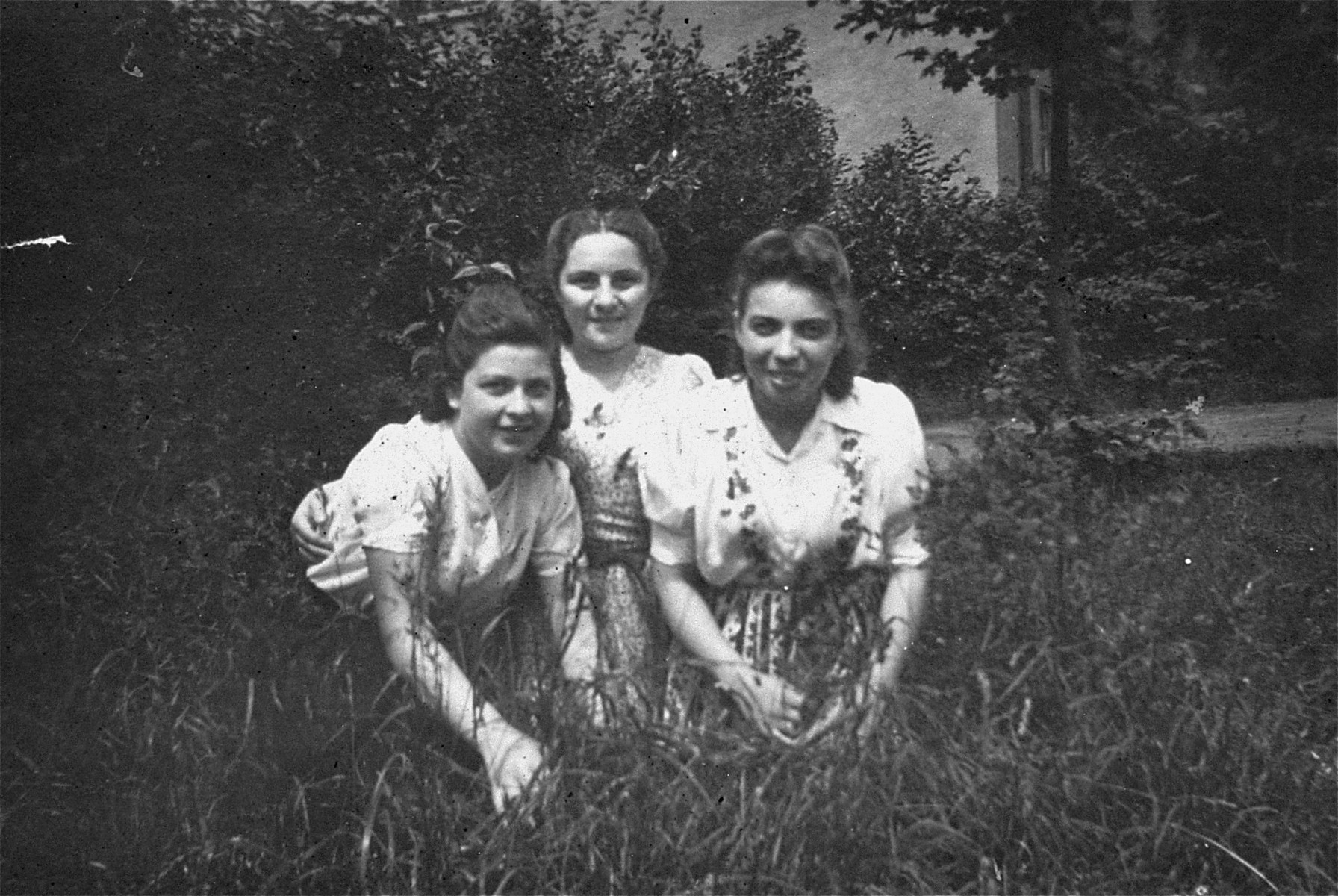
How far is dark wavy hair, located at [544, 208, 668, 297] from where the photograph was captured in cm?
332

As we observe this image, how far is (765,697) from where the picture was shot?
9.37 feet

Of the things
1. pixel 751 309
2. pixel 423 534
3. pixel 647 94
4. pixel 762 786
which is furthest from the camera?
pixel 647 94

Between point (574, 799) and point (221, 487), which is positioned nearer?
point (574, 799)

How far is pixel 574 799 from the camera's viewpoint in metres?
2.52

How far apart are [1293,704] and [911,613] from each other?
870mm

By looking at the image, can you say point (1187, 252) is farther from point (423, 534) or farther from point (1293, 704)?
point (423, 534)

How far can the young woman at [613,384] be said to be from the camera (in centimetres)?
330

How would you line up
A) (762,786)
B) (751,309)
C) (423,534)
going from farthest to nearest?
(751,309), (423,534), (762,786)

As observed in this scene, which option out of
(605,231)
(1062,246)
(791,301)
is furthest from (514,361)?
(1062,246)

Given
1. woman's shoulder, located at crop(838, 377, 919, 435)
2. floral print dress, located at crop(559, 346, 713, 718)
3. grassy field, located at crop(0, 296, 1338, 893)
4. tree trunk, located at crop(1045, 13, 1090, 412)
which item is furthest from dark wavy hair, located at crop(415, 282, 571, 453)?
tree trunk, located at crop(1045, 13, 1090, 412)

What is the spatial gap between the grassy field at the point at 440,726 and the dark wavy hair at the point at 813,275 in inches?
15.5

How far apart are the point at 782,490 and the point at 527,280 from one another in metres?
0.94

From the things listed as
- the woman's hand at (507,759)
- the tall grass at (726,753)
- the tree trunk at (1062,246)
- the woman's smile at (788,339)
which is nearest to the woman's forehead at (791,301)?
the woman's smile at (788,339)

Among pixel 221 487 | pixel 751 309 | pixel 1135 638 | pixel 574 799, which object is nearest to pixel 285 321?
pixel 221 487
